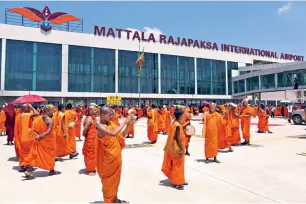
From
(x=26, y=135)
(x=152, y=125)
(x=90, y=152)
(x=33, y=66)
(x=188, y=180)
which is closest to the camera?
(x=188, y=180)

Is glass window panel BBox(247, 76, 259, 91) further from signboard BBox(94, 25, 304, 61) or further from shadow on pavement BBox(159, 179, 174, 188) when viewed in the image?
shadow on pavement BBox(159, 179, 174, 188)

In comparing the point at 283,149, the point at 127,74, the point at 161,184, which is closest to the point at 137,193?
the point at 161,184

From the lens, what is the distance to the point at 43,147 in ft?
20.1

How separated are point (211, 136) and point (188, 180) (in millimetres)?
2098

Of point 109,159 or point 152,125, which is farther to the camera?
point 152,125

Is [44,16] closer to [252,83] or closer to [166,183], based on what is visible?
[252,83]

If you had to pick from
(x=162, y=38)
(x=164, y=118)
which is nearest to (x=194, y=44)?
(x=162, y=38)

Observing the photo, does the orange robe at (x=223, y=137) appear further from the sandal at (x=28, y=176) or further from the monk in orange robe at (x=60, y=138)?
the sandal at (x=28, y=176)

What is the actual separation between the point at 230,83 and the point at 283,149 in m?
45.6

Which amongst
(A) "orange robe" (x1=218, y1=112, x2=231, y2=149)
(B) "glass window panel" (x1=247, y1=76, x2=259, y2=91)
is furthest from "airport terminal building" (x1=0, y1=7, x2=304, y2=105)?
(A) "orange robe" (x1=218, y1=112, x2=231, y2=149)

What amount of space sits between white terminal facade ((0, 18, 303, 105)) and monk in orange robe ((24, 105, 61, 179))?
107ft

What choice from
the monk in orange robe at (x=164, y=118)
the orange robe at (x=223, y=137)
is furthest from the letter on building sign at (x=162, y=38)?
the orange robe at (x=223, y=137)

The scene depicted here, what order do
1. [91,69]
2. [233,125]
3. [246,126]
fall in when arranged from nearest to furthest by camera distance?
[233,125] → [246,126] → [91,69]

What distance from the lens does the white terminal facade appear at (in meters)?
36.0
